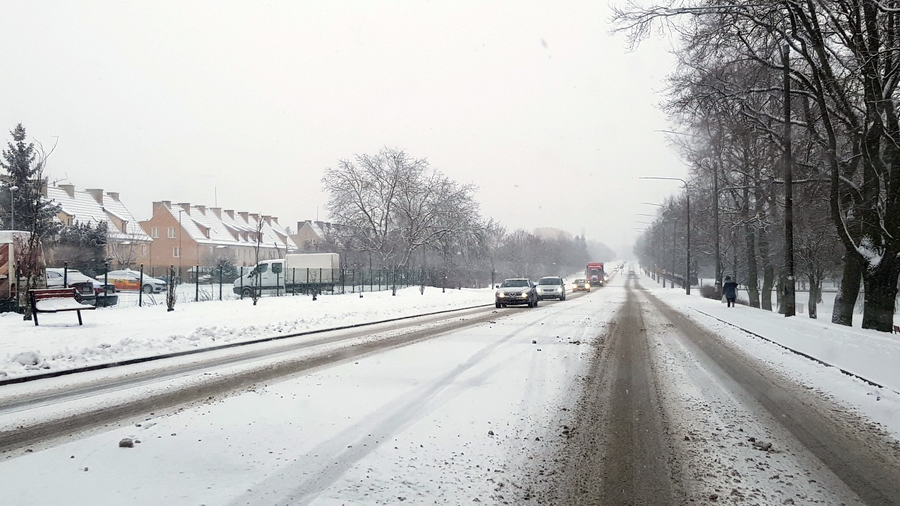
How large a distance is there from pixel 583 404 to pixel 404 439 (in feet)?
8.92

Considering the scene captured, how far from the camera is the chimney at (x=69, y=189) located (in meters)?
65.9

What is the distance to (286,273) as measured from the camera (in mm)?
37625

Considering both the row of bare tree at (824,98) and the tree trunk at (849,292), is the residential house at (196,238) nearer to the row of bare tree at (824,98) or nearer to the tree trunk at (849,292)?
the row of bare tree at (824,98)

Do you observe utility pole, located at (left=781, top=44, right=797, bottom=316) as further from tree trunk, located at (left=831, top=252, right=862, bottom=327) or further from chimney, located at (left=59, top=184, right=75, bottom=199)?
chimney, located at (left=59, top=184, right=75, bottom=199)

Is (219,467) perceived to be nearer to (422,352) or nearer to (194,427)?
(194,427)

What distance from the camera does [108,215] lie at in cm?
6738

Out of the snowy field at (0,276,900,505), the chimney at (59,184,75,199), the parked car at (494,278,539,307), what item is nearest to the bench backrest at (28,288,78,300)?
the snowy field at (0,276,900,505)

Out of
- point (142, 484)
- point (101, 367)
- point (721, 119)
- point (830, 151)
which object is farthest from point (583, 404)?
point (721, 119)

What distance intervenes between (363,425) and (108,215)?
71.0 metres

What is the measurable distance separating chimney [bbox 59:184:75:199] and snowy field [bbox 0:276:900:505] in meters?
60.8

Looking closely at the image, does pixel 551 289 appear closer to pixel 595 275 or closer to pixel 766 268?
pixel 766 268

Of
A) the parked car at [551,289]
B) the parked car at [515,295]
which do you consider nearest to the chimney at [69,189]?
the parked car at [551,289]

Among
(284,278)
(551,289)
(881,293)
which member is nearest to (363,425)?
(881,293)

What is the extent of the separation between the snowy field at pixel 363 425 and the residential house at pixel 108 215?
176 feet
